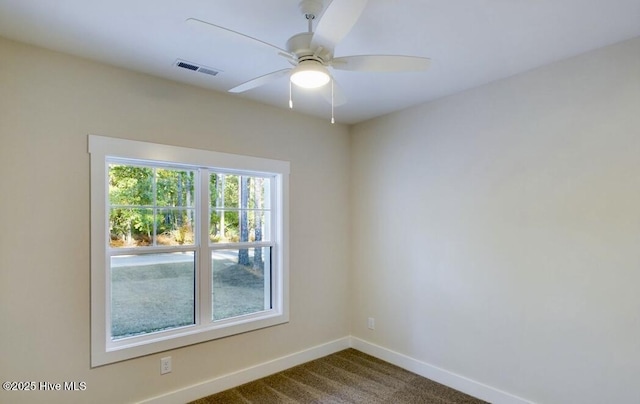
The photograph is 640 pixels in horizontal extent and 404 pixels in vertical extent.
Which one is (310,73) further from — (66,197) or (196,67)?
(66,197)

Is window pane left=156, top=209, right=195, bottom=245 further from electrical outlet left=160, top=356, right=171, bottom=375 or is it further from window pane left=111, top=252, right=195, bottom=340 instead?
electrical outlet left=160, top=356, right=171, bottom=375

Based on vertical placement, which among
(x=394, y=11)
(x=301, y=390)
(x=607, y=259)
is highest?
(x=394, y=11)

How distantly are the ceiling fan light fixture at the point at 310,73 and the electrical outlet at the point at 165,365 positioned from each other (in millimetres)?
2380

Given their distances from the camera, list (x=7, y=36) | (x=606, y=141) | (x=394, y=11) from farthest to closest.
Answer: (x=606, y=141), (x=7, y=36), (x=394, y=11)

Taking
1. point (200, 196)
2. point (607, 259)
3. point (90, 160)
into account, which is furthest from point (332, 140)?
point (607, 259)

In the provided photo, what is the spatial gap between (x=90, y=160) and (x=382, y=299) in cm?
299

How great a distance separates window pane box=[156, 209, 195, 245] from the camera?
2.88 meters

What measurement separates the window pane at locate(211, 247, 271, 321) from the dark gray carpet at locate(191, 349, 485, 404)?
0.67 meters

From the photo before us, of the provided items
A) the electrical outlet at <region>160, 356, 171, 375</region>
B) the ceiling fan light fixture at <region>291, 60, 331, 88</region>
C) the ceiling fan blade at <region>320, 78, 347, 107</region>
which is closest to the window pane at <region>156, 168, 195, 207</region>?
the electrical outlet at <region>160, 356, 171, 375</region>

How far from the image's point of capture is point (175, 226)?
9.71 ft

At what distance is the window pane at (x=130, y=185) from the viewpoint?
2.67m

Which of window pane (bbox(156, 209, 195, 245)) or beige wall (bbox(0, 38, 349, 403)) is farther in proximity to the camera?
window pane (bbox(156, 209, 195, 245))

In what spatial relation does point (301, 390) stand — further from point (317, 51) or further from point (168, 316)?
point (317, 51)

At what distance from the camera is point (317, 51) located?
5.72 feet
